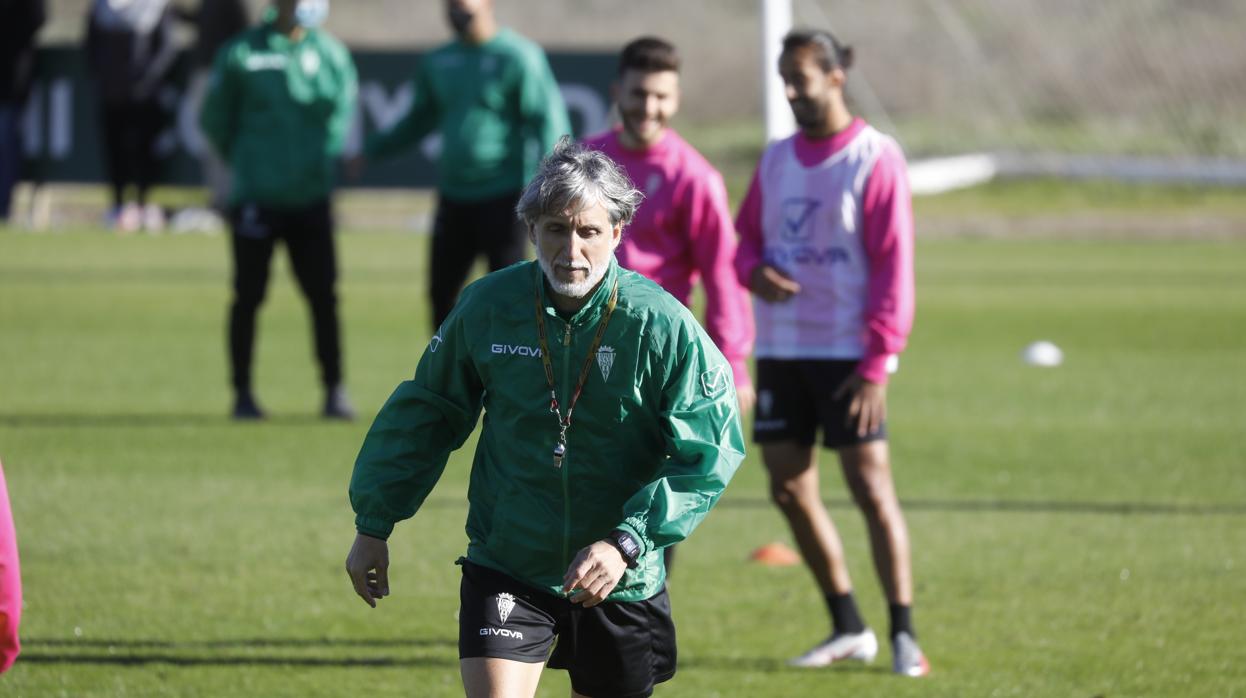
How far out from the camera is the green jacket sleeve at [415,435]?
15.0 ft

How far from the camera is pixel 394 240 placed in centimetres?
2448

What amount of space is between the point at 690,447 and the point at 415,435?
2.19 feet

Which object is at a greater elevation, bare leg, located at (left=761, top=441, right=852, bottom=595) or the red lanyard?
the red lanyard

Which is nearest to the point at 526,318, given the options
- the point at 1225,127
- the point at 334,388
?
the point at 334,388

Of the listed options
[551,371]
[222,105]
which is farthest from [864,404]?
[222,105]

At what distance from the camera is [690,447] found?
14.7 ft

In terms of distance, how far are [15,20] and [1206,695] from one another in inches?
829

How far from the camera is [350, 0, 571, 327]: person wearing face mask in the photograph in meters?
11.1

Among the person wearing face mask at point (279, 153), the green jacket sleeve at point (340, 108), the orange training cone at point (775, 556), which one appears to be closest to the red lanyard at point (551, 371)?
the orange training cone at point (775, 556)

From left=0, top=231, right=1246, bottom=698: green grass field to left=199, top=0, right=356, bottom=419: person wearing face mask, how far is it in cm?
69

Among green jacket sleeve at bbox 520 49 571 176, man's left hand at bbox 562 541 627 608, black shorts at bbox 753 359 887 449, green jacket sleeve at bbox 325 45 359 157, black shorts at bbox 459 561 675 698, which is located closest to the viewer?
man's left hand at bbox 562 541 627 608

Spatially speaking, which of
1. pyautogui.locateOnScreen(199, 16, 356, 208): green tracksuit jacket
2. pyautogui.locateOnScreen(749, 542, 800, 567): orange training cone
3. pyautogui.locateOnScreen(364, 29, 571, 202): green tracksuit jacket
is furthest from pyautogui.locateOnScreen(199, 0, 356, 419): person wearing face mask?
pyautogui.locateOnScreen(749, 542, 800, 567): orange training cone

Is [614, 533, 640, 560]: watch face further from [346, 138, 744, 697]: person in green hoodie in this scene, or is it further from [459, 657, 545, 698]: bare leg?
[459, 657, 545, 698]: bare leg

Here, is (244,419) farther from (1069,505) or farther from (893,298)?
(893,298)
